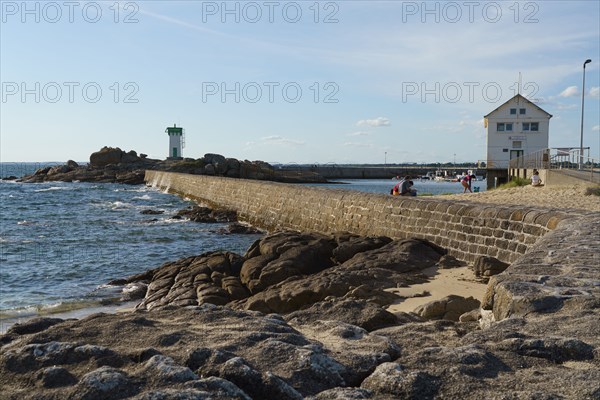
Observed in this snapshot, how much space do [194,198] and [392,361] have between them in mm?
33961

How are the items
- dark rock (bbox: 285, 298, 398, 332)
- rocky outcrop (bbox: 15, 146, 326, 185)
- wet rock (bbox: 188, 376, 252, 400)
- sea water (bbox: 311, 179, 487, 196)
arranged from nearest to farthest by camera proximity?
wet rock (bbox: 188, 376, 252, 400)
dark rock (bbox: 285, 298, 398, 332)
sea water (bbox: 311, 179, 487, 196)
rocky outcrop (bbox: 15, 146, 326, 185)

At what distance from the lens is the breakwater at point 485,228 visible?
4.10 m

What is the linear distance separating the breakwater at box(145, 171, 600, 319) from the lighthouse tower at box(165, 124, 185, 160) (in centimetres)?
5099

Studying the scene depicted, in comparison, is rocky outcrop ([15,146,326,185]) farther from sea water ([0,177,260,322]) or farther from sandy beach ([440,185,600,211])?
sandy beach ([440,185,600,211])

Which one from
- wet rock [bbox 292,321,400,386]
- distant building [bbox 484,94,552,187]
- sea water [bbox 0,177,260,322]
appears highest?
distant building [bbox 484,94,552,187]

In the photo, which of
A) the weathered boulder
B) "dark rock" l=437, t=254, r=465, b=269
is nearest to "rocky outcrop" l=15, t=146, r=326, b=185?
the weathered boulder

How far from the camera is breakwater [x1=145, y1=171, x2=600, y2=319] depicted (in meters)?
4.10

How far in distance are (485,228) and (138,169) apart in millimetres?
62721

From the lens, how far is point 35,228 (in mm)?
22359

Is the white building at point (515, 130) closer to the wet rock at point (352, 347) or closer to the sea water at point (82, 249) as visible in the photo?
the sea water at point (82, 249)

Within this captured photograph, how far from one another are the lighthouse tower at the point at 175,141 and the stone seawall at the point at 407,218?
51.5 metres

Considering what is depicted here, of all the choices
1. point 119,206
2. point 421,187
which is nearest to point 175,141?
point 421,187

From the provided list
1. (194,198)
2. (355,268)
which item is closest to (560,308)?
(355,268)

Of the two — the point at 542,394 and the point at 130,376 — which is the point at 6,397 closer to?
the point at 130,376
